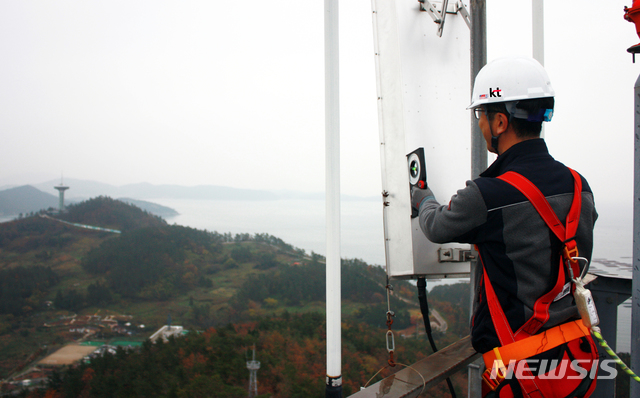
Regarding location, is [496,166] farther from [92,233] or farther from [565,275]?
[92,233]

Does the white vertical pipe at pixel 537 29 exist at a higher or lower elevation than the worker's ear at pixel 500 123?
higher

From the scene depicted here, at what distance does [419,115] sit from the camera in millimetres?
1996

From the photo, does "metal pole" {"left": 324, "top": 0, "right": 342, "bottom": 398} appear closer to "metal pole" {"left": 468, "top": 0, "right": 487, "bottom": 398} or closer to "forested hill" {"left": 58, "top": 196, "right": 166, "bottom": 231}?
"metal pole" {"left": 468, "top": 0, "right": 487, "bottom": 398}

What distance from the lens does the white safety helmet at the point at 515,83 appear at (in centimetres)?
119

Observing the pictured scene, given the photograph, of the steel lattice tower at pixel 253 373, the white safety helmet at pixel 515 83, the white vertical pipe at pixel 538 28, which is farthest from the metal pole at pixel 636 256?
the steel lattice tower at pixel 253 373

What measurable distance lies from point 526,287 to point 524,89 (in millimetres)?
626

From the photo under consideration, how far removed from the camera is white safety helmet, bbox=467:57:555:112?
1189mm

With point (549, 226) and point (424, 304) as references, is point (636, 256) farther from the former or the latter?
point (424, 304)

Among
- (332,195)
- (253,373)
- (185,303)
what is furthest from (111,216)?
(332,195)

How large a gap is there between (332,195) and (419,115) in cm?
68

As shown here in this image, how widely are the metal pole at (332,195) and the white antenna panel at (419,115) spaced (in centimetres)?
37

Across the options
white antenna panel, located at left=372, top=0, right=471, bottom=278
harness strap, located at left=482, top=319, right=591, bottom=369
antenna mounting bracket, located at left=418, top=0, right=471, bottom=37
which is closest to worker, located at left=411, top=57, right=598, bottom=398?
harness strap, located at left=482, top=319, right=591, bottom=369

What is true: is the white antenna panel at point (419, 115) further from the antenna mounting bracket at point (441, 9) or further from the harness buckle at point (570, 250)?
the harness buckle at point (570, 250)

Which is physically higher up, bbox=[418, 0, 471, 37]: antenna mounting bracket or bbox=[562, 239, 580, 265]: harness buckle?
bbox=[418, 0, 471, 37]: antenna mounting bracket
